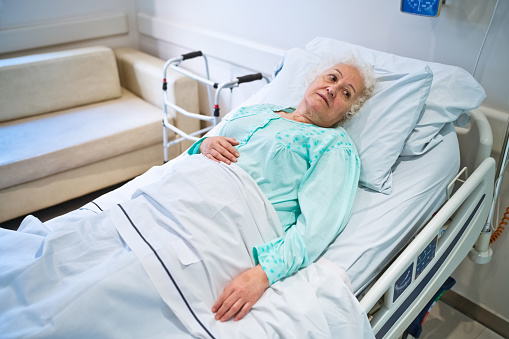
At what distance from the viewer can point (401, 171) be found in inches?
65.7

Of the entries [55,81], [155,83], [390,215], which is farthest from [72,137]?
[390,215]

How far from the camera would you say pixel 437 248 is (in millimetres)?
1559

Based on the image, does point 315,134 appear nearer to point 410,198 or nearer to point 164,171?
point 410,198

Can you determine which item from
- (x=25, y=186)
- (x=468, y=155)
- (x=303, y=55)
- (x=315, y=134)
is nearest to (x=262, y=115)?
(x=315, y=134)

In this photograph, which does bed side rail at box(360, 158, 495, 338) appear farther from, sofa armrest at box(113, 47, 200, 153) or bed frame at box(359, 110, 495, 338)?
sofa armrest at box(113, 47, 200, 153)

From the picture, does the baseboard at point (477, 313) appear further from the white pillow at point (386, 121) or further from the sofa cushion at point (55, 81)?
the sofa cushion at point (55, 81)

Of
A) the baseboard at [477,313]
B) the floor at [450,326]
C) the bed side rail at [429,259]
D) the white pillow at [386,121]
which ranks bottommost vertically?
the floor at [450,326]

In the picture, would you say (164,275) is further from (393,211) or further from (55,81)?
(55,81)

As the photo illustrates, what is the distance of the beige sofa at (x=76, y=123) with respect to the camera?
8.32 ft

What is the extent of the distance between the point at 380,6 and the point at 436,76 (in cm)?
48

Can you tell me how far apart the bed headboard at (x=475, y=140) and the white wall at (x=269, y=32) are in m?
0.08

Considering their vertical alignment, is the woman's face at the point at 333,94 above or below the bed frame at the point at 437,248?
above

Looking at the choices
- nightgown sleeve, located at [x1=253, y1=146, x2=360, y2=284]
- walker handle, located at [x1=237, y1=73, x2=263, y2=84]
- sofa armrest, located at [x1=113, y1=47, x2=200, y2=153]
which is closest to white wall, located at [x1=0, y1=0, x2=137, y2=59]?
sofa armrest, located at [x1=113, y1=47, x2=200, y2=153]

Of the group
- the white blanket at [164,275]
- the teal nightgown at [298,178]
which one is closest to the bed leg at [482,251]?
the teal nightgown at [298,178]
